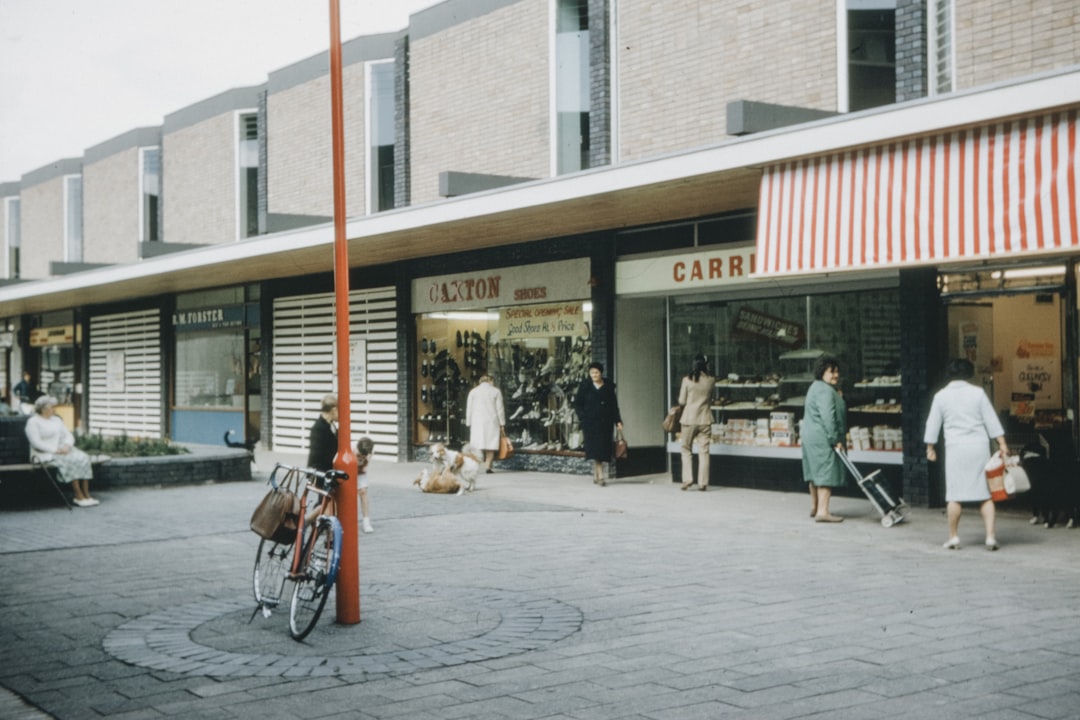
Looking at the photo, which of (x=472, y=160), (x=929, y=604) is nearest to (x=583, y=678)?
(x=929, y=604)

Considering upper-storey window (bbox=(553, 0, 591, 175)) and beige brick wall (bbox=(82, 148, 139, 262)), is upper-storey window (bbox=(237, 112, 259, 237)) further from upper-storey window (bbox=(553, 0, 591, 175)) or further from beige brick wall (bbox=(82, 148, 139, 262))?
upper-storey window (bbox=(553, 0, 591, 175))

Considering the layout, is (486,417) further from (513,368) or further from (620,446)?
(620,446)

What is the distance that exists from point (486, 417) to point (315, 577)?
1008 centimetres

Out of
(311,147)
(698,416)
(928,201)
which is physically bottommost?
(698,416)

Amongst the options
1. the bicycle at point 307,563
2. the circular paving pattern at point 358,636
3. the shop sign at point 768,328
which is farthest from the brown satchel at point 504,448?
the bicycle at point 307,563

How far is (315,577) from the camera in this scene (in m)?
6.13

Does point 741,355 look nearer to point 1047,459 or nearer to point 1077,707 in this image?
point 1047,459

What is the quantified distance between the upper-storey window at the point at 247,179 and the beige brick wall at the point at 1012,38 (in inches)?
637

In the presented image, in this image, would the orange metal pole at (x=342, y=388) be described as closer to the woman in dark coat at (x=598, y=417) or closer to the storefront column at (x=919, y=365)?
the storefront column at (x=919, y=365)

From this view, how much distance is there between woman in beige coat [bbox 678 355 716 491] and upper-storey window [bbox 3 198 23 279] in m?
27.6

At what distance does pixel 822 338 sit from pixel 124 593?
869 cm

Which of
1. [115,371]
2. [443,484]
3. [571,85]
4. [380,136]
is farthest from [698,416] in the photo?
[115,371]

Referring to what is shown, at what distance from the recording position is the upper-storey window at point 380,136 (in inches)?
766

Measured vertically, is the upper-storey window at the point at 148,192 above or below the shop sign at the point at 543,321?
above
